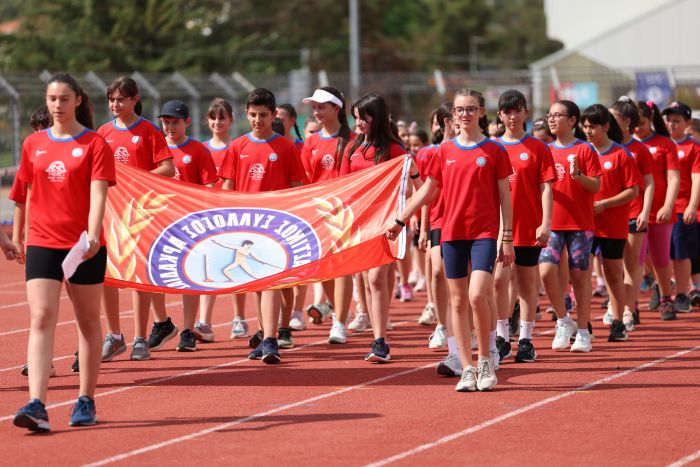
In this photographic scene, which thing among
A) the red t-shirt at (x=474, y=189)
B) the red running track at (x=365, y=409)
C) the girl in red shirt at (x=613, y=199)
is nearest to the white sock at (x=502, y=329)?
the red running track at (x=365, y=409)

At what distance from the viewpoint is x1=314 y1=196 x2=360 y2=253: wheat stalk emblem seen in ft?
35.5

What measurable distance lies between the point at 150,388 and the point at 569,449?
362 centimetres

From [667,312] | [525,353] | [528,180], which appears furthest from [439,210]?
[667,312]

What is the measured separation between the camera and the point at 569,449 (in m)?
7.54

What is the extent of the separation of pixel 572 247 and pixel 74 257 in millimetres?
5086

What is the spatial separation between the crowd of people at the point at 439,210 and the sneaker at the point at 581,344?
0.02 meters

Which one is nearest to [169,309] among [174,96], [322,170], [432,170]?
[322,170]

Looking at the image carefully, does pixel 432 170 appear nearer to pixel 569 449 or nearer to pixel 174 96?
pixel 569 449

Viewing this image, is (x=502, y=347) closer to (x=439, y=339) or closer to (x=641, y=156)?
(x=439, y=339)

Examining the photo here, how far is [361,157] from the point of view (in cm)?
1145

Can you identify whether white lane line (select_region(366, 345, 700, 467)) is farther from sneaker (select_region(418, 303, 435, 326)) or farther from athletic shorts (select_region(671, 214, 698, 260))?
athletic shorts (select_region(671, 214, 698, 260))

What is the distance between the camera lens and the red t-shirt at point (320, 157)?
12.4 m

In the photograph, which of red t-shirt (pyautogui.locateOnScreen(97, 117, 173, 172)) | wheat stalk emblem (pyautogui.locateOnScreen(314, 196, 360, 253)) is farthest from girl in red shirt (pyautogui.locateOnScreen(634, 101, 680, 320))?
red t-shirt (pyautogui.locateOnScreen(97, 117, 173, 172))

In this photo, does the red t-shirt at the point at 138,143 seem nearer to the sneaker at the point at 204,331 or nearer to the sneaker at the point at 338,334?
the sneaker at the point at 204,331
